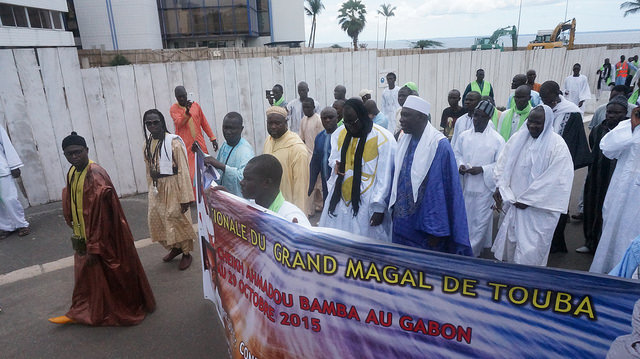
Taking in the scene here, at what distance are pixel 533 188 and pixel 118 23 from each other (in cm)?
3106

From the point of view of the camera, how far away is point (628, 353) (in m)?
1.36

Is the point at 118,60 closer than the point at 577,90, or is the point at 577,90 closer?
the point at 577,90

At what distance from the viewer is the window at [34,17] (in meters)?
23.5

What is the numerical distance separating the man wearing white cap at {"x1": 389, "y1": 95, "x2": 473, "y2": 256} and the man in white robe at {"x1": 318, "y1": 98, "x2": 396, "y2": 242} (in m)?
0.18

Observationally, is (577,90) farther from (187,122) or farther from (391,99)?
(187,122)

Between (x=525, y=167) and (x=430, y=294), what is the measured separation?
300cm

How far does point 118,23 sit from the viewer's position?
2797 cm

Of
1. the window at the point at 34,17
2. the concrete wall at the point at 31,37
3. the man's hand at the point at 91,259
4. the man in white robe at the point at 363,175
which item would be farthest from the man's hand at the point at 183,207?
the window at the point at 34,17

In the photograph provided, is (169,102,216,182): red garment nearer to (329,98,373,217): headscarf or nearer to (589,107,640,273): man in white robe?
(329,98,373,217): headscarf

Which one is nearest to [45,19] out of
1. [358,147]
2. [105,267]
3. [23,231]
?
[23,231]

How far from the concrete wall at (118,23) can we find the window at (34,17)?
385cm

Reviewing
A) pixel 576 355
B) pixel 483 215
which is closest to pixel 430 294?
pixel 576 355

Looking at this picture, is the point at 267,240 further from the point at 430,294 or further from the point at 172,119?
the point at 172,119

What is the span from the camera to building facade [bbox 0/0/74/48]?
21.4 m
